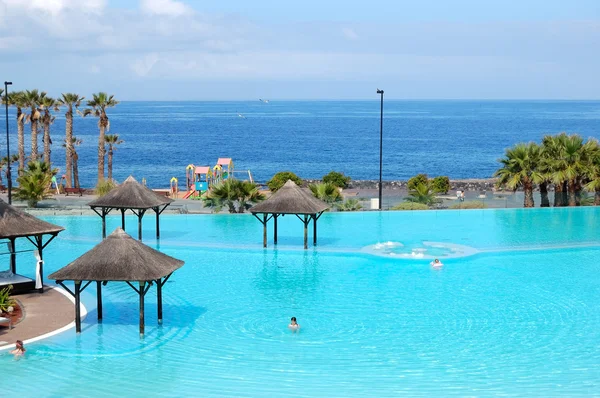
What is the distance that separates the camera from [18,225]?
69.3 feet

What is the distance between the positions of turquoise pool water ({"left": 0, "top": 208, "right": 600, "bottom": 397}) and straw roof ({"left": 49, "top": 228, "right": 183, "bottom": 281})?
165 cm

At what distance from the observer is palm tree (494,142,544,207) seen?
38.7 meters

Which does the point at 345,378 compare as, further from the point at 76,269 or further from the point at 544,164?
the point at 544,164

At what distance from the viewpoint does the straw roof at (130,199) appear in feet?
92.7

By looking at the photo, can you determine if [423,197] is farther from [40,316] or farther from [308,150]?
[308,150]

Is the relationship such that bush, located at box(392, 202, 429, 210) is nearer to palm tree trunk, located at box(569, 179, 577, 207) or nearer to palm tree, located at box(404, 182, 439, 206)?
palm tree, located at box(404, 182, 439, 206)

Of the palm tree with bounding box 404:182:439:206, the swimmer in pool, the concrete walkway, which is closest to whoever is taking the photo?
the concrete walkway

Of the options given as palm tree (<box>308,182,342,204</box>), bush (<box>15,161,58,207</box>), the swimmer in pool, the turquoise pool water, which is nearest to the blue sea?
bush (<box>15,161,58,207</box>)

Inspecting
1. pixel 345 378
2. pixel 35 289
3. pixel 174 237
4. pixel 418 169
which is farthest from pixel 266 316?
pixel 418 169

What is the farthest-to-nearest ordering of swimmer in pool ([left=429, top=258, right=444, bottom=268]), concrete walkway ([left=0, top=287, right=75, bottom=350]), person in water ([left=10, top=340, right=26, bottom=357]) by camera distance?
swimmer in pool ([left=429, top=258, right=444, bottom=268]) → concrete walkway ([left=0, top=287, right=75, bottom=350]) → person in water ([left=10, top=340, right=26, bottom=357])

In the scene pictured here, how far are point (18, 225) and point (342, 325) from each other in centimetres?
969

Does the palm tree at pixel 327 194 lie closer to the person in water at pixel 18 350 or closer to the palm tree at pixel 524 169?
the palm tree at pixel 524 169

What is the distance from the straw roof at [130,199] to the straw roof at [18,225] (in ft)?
21.6

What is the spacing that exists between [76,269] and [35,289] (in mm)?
5092
